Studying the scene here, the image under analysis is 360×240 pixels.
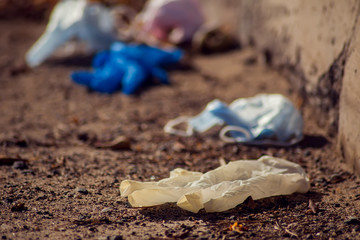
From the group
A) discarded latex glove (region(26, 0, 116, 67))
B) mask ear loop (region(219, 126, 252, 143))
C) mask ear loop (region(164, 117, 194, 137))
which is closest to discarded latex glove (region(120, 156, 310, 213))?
mask ear loop (region(219, 126, 252, 143))

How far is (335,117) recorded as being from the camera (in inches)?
104

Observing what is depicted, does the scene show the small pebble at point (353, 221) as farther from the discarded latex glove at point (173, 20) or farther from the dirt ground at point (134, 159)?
the discarded latex glove at point (173, 20)

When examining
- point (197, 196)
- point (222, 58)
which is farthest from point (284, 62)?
point (197, 196)

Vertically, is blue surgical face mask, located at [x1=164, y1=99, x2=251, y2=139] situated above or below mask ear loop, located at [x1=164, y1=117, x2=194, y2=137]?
above

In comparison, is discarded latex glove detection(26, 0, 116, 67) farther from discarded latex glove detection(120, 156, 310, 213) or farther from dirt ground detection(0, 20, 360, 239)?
discarded latex glove detection(120, 156, 310, 213)

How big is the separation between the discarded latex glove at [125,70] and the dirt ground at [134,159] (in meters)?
0.10

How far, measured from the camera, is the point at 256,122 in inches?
114

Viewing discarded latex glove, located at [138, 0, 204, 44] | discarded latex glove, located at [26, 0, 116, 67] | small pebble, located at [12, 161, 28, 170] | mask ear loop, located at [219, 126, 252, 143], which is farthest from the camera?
discarded latex glove, located at [138, 0, 204, 44]

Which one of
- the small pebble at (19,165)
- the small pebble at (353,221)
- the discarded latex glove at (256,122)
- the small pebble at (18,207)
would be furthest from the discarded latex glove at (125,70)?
the small pebble at (353,221)

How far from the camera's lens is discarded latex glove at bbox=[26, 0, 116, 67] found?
4.64 metres

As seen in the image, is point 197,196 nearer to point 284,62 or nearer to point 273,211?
point 273,211

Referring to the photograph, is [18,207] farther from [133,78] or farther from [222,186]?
[133,78]

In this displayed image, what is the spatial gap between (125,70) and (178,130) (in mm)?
1161

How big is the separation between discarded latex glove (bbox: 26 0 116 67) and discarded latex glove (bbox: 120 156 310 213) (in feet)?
9.65
